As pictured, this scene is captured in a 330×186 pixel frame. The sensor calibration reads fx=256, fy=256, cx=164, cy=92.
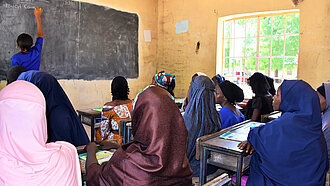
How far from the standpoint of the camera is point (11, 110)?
1.13 m

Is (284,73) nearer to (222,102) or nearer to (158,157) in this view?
(222,102)

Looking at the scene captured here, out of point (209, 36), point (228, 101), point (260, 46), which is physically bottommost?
point (228, 101)

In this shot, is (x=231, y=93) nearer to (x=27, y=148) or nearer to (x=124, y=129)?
(x=124, y=129)

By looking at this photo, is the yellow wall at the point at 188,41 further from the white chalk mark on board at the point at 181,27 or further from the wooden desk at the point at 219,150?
the wooden desk at the point at 219,150

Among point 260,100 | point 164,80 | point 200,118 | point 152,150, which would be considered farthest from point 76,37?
point 152,150

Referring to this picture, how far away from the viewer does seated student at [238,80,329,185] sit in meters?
1.58

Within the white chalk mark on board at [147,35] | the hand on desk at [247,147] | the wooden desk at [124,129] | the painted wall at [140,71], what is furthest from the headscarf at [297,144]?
the white chalk mark on board at [147,35]

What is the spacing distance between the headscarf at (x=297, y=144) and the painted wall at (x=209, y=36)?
9.15 ft

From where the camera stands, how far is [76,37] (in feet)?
14.5

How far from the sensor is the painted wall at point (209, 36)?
3972mm

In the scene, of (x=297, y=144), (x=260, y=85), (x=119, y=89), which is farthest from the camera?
(x=260, y=85)

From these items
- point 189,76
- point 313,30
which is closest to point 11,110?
point 313,30

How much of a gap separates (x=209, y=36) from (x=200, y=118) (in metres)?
3.29

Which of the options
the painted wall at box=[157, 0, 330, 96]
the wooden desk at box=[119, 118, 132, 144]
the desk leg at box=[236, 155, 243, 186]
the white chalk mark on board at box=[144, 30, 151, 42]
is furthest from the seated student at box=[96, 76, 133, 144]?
the white chalk mark on board at box=[144, 30, 151, 42]
